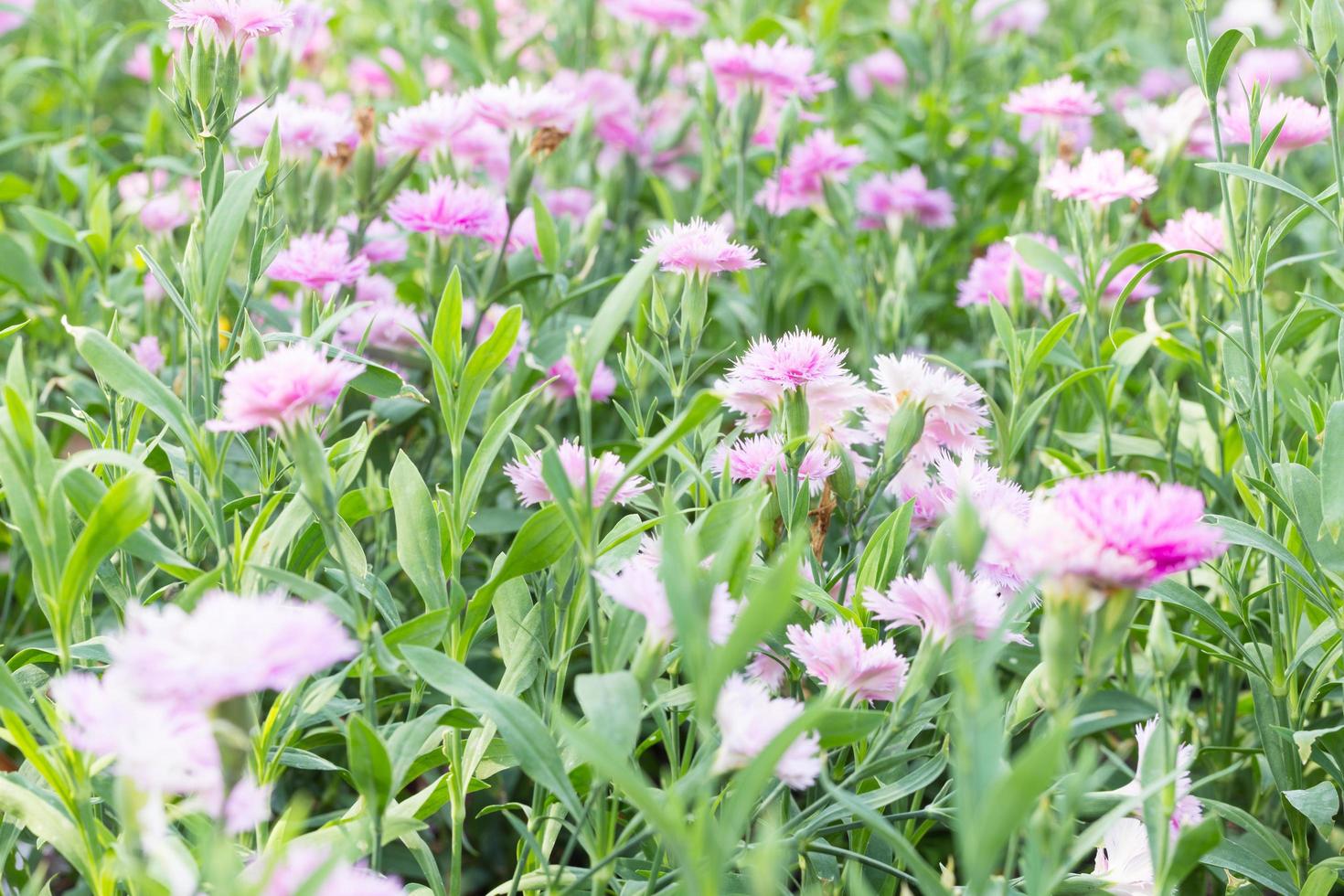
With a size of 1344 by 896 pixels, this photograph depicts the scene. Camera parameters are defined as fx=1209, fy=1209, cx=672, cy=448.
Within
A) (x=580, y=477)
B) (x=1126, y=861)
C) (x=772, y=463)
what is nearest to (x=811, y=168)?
(x=772, y=463)

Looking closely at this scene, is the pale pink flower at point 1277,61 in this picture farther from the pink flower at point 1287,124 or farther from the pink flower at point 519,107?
the pink flower at point 519,107

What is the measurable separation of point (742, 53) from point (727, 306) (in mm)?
370

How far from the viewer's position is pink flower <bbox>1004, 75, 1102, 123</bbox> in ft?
5.26

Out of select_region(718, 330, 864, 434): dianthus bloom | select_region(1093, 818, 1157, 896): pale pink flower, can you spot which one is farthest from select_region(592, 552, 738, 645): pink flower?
select_region(1093, 818, 1157, 896): pale pink flower

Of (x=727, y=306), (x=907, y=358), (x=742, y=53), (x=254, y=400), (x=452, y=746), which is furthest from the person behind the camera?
(x=727, y=306)

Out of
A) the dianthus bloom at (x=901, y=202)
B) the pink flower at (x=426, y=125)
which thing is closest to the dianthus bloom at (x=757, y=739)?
the pink flower at (x=426, y=125)

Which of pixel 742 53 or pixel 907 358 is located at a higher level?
pixel 742 53

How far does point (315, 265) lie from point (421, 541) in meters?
0.44

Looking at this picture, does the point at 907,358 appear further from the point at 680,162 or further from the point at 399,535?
the point at 680,162

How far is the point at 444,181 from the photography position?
133cm

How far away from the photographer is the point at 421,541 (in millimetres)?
907

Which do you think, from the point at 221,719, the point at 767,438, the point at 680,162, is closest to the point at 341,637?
the point at 221,719

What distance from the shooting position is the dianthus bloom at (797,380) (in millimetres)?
931

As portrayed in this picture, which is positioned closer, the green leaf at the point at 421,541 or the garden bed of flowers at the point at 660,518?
the garden bed of flowers at the point at 660,518
